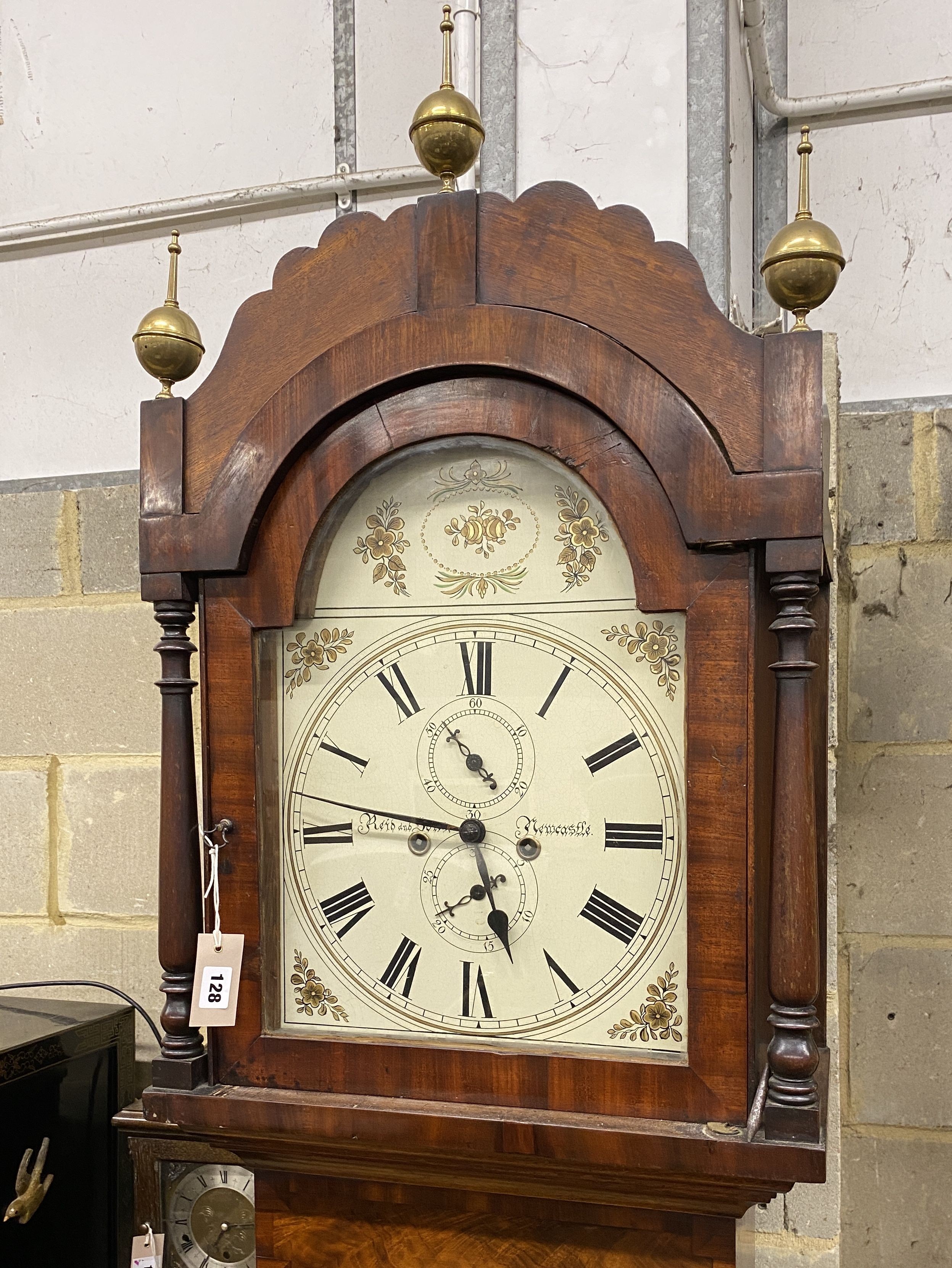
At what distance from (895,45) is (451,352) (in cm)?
86

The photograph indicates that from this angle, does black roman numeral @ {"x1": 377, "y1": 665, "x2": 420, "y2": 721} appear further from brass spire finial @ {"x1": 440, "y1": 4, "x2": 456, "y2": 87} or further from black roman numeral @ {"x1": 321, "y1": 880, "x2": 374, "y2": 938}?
brass spire finial @ {"x1": 440, "y1": 4, "x2": 456, "y2": 87}

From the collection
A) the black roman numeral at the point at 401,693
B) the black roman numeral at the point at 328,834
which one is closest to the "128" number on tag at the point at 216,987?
the black roman numeral at the point at 328,834

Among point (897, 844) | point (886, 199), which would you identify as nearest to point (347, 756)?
point (897, 844)

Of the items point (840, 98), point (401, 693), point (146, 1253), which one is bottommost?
point (146, 1253)

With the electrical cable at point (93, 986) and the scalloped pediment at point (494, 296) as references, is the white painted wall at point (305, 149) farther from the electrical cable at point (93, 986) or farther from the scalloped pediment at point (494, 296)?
the electrical cable at point (93, 986)

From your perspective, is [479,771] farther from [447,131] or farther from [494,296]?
[447,131]

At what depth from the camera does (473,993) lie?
81 centimetres

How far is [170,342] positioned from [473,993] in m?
0.56

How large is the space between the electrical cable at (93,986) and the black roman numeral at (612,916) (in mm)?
772

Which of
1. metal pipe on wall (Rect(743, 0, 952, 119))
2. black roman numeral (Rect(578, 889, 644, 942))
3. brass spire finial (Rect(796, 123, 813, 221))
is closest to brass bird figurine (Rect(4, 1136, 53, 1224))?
black roman numeral (Rect(578, 889, 644, 942))

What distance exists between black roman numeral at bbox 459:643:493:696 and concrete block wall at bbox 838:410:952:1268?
580 mm

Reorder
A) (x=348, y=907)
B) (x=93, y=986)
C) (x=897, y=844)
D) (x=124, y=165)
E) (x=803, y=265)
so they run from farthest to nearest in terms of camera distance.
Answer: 1. (x=124, y=165)
2. (x=93, y=986)
3. (x=897, y=844)
4. (x=348, y=907)
5. (x=803, y=265)

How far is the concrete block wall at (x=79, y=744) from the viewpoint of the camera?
1.48 meters

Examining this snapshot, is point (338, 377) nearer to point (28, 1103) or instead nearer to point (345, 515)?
point (345, 515)
